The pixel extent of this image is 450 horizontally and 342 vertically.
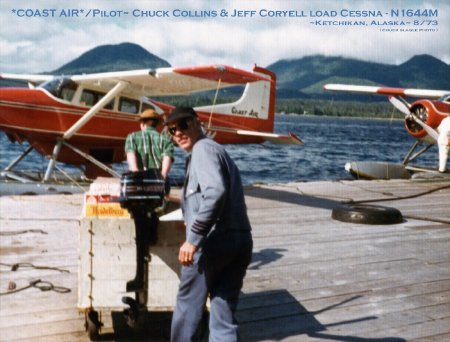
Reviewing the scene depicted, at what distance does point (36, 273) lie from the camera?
4574mm

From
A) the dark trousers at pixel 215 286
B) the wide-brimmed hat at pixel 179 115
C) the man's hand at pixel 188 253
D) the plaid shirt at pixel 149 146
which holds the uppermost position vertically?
the wide-brimmed hat at pixel 179 115

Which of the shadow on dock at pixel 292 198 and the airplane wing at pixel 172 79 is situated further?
the airplane wing at pixel 172 79

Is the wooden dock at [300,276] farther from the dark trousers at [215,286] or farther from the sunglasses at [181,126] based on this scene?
the sunglasses at [181,126]

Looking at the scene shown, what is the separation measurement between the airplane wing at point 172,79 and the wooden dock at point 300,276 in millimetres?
2946

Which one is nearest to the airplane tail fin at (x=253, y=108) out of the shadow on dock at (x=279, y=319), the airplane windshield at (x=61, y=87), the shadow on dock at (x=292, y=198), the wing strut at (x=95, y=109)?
the wing strut at (x=95, y=109)

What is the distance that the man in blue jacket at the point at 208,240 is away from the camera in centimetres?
262

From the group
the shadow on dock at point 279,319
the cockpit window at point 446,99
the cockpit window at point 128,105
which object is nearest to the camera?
the shadow on dock at point 279,319

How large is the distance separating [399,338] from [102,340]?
1.75m

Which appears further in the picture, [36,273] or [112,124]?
[112,124]

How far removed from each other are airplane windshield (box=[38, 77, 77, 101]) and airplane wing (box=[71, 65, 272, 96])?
0.56 ft

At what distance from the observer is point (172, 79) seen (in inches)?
455

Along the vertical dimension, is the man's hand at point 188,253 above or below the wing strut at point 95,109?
below

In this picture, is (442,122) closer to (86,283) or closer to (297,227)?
(297,227)

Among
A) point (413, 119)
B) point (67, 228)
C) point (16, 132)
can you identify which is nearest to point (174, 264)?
point (67, 228)
